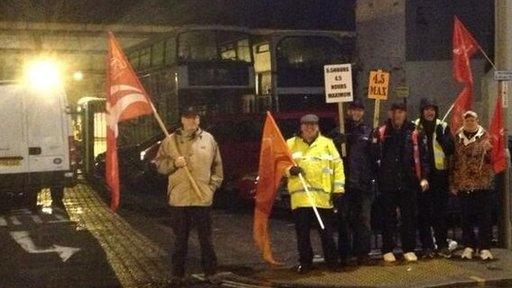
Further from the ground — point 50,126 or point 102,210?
point 50,126

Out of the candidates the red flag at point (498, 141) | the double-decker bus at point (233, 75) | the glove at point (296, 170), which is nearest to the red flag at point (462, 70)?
the red flag at point (498, 141)

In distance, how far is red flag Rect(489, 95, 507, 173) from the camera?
9.20 m

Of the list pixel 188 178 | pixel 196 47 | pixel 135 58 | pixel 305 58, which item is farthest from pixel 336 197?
pixel 135 58

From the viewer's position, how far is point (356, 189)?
28.8ft

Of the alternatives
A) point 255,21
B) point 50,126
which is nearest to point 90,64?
point 255,21

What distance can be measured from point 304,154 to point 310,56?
54.2ft

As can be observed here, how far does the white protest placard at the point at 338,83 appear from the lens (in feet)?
31.1

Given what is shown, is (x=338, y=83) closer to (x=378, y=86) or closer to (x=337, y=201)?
(x=378, y=86)

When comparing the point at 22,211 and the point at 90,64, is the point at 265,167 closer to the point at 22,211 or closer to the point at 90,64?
the point at 22,211

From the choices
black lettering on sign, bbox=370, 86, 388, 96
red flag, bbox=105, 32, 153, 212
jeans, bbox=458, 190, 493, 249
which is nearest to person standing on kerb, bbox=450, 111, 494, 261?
jeans, bbox=458, 190, 493, 249

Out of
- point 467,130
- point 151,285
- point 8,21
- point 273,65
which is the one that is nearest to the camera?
point 151,285

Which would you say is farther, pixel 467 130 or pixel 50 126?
pixel 50 126

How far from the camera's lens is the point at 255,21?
111 feet

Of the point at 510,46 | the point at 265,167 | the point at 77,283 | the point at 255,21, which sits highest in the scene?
the point at 255,21
